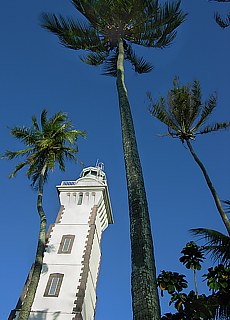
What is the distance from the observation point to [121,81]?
1318cm

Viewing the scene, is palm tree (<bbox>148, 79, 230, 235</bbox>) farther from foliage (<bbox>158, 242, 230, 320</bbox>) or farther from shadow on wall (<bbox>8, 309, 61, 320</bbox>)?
shadow on wall (<bbox>8, 309, 61, 320</bbox>)

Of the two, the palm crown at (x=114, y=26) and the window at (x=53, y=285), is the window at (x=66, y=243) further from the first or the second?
the palm crown at (x=114, y=26)

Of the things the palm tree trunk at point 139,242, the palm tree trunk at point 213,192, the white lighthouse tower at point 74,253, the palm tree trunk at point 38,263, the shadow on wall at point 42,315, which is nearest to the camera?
the palm tree trunk at point 139,242

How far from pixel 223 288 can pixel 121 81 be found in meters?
7.55

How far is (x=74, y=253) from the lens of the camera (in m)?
29.8

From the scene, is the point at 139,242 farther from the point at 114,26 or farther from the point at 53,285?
the point at 53,285

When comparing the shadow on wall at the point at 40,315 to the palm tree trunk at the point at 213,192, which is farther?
the shadow on wall at the point at 40,315

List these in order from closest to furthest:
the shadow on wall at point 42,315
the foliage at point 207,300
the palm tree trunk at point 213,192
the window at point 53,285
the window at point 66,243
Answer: the foliage at point 207,300 < the palm tree trunk at point 213,192 < the shadow on wall at point 42,315 < the window at point 53,285 < the window at point 66,243

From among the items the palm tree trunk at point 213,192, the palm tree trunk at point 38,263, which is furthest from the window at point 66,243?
the palm tree trunk at point 213,192

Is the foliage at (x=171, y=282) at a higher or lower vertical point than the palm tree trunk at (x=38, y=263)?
lower

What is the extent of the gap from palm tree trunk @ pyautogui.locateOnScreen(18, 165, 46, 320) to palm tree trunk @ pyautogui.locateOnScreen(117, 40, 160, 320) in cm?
923

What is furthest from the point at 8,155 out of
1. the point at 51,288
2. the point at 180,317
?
the point at 180,317

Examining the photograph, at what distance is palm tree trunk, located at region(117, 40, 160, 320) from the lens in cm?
582

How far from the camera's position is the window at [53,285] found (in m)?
27.0
